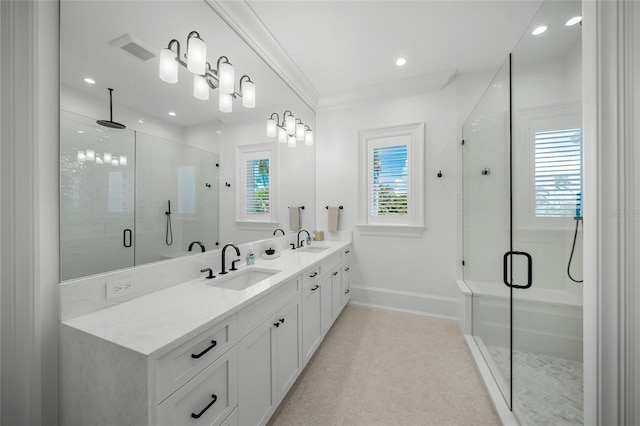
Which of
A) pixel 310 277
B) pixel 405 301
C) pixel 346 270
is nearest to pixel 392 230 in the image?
pixel 346 270

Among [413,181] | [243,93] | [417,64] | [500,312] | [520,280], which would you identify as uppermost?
[417,64]

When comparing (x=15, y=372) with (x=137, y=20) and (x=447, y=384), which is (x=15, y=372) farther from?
(x=447, y=384)

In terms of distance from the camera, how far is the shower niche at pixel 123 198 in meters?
1.01

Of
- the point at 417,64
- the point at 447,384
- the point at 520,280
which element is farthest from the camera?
the point at 417,64

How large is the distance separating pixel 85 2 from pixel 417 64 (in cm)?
266

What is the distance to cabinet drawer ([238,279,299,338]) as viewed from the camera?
1.12 metres

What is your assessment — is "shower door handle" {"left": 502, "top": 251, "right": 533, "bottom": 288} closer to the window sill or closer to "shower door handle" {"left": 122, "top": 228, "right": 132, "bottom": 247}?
the window sill

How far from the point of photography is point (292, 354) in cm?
156

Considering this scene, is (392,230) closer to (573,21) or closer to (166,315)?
(573,21)

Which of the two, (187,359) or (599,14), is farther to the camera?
(187,359)

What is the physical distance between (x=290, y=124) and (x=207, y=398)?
245 centimetres

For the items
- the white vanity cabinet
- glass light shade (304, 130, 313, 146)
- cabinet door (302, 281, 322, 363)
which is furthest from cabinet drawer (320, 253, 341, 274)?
glass light shade (304, 130, 313, 146)

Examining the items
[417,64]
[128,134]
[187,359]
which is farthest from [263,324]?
[417,64]

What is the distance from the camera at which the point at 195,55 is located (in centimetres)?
137
